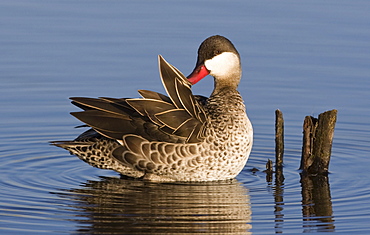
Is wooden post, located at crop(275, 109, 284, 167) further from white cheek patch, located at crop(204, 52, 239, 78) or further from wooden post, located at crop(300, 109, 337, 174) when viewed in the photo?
white cheek patch, located at crop(204, 52, 239, 78)

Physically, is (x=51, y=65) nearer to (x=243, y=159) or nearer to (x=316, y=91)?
(x=316, y=91)

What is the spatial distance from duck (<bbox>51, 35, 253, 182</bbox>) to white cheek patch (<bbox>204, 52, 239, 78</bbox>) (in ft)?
0.16

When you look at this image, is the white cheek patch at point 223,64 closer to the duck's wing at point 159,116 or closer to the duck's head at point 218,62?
the duck's head at point 218,62

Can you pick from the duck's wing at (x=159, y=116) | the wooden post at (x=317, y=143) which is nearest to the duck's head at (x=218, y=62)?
the duck's wing at (x=159, y=116)

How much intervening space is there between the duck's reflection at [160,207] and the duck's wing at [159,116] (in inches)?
23.5

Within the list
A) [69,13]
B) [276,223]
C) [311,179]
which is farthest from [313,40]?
[276,223]

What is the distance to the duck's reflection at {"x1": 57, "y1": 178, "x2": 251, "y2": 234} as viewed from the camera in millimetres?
9391

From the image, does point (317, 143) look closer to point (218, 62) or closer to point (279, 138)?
point (279, 138)

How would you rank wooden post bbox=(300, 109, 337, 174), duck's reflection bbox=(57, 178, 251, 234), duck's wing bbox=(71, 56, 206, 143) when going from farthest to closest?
1. wooden post bbox=(300, 109, 337, 174)
2. duck's wing bbox=(71, 56, 206, 143)
3. duck's reflection bbox=(57, 178, 251, 234)

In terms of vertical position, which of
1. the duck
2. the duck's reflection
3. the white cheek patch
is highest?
the white cheek patch

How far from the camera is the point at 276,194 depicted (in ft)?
34.8

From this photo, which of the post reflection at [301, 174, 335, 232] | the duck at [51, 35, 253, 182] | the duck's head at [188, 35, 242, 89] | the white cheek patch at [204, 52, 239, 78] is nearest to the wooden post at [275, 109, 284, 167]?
the post reflection at [301, 174, 335, 232]

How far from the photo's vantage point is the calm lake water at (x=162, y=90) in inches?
384

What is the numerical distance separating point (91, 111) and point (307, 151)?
264cm
